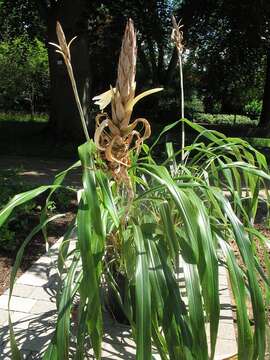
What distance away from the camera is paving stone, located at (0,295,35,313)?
3.19 meters

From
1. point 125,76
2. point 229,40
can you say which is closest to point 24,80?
point 229,40

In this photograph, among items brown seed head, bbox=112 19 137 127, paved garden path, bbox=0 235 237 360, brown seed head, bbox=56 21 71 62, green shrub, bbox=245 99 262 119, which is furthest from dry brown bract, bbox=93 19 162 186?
green shrub, bbox=245 99 262 119

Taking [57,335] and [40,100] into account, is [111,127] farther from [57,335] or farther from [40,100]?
[40,100]

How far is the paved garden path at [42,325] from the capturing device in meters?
2.68

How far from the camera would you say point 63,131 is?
12258 mm

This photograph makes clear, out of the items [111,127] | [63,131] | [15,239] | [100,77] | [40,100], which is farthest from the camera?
[40,100]

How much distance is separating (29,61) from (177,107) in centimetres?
734

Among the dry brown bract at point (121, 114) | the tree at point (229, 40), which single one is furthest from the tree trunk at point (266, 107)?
the dry brown bract at point (121, 114)

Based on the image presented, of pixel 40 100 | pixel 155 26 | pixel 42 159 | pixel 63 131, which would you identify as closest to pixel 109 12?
pixel 155 26

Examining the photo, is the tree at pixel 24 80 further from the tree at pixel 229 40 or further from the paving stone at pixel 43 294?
the paving stone at pixel 43 294

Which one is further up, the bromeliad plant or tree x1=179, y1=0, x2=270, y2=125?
tree x1=179, y1=0, x2=270, y2=125

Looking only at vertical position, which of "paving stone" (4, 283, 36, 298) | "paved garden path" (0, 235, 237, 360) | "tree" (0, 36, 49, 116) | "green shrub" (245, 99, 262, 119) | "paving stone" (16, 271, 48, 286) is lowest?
"paved garden path" (0, 235, 237, 360)

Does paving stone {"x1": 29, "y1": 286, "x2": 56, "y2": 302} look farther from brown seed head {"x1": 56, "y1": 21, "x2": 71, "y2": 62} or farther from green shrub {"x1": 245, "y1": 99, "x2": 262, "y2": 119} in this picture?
green shrub {"x1": 245, "y1": 99, "x2": 262, "y2": 119}

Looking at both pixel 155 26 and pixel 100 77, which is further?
pixel 100 77
